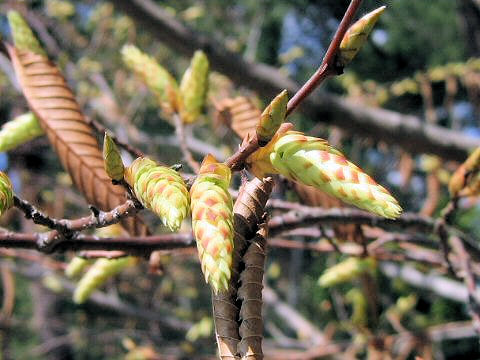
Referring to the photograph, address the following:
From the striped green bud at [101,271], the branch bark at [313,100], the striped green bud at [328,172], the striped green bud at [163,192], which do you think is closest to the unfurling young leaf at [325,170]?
the striped green bud at [328,172]

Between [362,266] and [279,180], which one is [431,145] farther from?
[279,180]

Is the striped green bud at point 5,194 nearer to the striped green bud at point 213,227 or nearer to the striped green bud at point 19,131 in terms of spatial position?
the striped green bud at point 213,227

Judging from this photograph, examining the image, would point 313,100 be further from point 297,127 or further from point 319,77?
point 297,127

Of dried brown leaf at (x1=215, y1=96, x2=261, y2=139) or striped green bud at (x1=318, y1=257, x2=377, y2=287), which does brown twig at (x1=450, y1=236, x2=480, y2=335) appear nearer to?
striped green bud at (x1=318, y1=257, x2=377, y2=287)

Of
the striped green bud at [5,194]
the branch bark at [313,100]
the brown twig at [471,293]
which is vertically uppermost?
the branch bark at [313,100]

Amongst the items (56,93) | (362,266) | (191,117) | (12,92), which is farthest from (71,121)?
(12,92)
